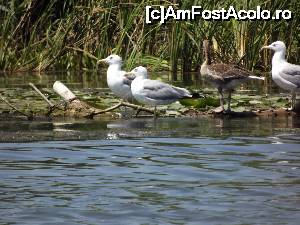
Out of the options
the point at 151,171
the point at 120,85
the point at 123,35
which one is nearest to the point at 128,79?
the point at 120,85

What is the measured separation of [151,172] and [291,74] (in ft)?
18.2

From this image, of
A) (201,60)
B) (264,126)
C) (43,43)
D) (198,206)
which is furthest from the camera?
(43,43)

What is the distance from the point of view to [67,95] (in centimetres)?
1511

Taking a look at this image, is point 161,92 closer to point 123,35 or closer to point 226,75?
point 226,75

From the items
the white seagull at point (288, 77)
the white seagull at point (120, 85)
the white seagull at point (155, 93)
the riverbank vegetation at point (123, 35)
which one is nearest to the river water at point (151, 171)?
the white seagull at point (155, 93)

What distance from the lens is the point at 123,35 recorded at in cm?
2025

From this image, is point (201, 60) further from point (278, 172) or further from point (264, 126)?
point (278, 172)

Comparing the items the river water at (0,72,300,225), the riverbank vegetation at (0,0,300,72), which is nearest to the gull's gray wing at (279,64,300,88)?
the river water at (0,72,300,225)

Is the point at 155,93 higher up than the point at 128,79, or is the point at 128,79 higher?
the point at 128,79

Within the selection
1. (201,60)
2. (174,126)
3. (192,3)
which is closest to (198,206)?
(174,126)

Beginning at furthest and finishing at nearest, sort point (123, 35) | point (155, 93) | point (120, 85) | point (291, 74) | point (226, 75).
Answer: point (123, 35) → point (120, 85) → point (291, 74) → point (226, 75) → point (155, 93)

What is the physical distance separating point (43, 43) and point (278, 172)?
1442cm

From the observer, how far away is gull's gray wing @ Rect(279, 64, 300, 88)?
15.1m

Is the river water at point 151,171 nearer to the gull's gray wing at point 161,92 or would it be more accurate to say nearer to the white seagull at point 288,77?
the gull's gray wing at point 161,92
